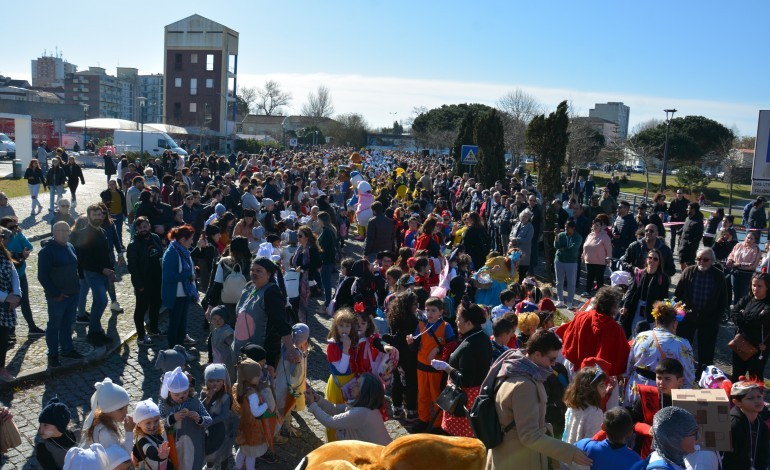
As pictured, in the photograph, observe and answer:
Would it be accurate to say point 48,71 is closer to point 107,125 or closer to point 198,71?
point 198,71

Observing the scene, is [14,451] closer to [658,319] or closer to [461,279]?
[461,279]

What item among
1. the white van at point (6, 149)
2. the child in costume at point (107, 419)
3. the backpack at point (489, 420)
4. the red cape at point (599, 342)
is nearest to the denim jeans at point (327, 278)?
the red cape at point (599, 342)

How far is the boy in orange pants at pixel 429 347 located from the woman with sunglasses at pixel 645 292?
3.18 m

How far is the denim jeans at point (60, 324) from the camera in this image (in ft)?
25.0

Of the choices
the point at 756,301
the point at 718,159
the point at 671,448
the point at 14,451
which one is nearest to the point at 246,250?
the point at 14,451

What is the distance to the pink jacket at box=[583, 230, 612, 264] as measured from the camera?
11938mm

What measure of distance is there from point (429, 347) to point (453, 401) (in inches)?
56.2

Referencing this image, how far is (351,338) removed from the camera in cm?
613

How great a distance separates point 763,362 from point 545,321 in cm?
300

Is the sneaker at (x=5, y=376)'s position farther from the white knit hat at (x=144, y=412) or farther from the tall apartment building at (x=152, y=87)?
the tall apartment building at (x=152, y=87)

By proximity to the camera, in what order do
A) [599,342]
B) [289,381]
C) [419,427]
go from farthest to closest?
[419,427], [289,381], [599,342]

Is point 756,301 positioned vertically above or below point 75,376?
above

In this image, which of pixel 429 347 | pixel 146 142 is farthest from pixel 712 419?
pixel 146 142

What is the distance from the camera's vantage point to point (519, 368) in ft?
13.0
